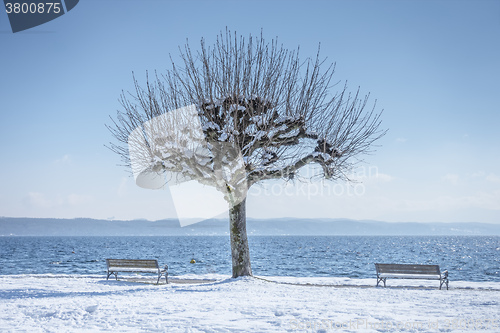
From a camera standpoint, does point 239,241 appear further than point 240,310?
Yes

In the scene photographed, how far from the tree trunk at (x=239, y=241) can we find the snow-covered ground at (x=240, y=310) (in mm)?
1872

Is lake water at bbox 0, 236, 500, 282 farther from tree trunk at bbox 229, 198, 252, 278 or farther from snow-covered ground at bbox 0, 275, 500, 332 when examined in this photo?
snow-covered ground at bbox 0, 275, 500, 332

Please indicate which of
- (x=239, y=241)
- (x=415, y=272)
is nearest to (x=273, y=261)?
(x=239, y=241)

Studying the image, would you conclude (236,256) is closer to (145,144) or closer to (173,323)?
(145,144)

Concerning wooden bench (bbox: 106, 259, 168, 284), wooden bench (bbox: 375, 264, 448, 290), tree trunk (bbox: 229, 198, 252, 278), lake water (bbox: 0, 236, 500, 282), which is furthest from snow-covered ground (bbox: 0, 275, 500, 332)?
lake water (bbox: 0, 236, 500, 282)

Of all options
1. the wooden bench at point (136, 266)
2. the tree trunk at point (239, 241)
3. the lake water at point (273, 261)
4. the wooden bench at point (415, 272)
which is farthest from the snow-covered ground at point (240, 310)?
the lake water at point (273, 261)

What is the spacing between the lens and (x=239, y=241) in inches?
584

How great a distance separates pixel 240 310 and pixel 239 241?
20.8 feet

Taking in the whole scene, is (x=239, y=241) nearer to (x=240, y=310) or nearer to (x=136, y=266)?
(x=136, y=266)

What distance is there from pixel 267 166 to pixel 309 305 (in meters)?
6.28

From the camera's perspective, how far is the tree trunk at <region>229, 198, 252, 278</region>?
14.7 meters

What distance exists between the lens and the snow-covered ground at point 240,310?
23.3ft

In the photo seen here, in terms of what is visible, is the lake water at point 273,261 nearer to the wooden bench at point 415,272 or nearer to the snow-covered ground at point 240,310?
the wooden bench at point 415,272

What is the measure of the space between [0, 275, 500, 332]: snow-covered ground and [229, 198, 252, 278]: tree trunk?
6.14 feet
